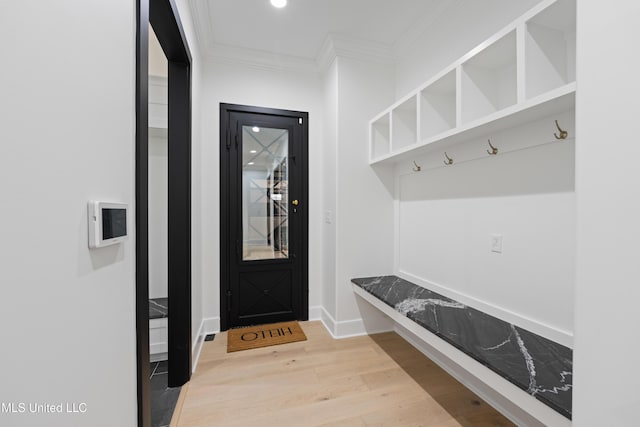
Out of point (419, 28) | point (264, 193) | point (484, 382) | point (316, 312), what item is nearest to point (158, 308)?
point (264, 193)

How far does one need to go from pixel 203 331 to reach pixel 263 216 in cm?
128

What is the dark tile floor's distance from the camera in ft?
5.05

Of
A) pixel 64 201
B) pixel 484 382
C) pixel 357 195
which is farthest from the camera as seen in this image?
pixel 357 195

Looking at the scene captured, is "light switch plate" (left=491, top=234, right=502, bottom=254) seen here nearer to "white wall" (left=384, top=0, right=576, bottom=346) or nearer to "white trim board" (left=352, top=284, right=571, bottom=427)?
"white wall" (left=384, top=0, right=576, bottom=346)

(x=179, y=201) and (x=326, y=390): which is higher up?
(x=179, y=201)

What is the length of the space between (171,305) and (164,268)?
2.98 ft

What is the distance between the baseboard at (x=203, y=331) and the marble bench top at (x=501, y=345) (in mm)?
1588

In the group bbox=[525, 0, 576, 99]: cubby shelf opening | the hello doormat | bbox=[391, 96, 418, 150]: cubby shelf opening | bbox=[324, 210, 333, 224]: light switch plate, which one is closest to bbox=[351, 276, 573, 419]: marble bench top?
bbox=[324, 210, 333, 224]: light switch plate

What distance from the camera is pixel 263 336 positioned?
255 cm

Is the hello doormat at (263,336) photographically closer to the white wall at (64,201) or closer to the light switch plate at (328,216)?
the light switch plate at (328,216)

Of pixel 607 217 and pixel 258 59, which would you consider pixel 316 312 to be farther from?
pixel 258 59

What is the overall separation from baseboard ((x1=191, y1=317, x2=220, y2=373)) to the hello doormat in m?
0.16

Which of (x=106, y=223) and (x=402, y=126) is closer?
(x=106, y=223)

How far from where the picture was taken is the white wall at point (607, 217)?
2.16 feet
